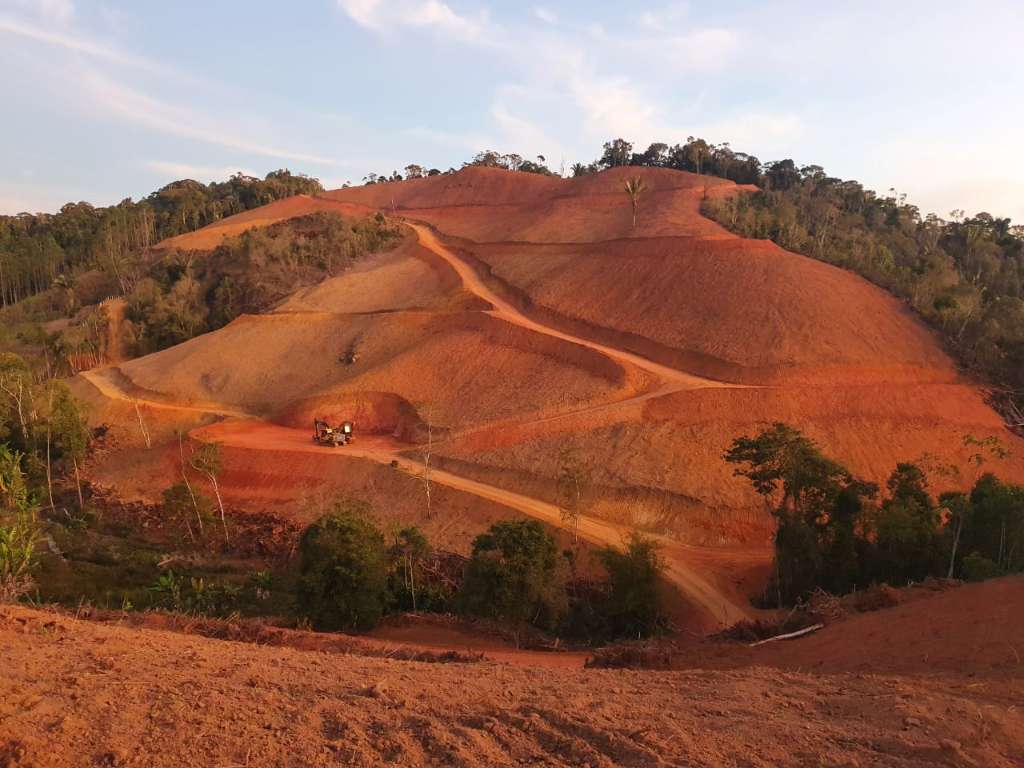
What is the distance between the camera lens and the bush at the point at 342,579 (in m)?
14.6

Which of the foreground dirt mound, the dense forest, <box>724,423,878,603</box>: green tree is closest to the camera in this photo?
the foreground dirt mound

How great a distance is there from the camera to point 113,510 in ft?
83.9

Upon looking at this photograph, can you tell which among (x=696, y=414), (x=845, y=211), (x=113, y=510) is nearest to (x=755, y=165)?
(x=845, y=211)

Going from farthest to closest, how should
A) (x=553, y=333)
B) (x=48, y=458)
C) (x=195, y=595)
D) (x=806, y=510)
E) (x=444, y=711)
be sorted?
(x=553, y=333)
(x=48, y=458)
(x=195, y=595)
(x=806, y=510)
(x=444, y=711)

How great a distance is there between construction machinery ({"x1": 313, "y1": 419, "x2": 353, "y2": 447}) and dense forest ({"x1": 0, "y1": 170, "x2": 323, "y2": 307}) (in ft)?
107

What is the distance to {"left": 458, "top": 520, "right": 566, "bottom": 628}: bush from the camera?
14.8 meters

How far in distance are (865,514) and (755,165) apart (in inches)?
1984

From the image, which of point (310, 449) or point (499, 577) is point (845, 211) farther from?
point (499, 577)

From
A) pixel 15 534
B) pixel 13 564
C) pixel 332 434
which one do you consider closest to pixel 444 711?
pixel 13 564

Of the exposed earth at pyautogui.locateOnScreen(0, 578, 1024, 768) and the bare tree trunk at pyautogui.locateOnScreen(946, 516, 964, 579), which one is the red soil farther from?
the exposed earth at pyautogui.locateOnScreen(0, 578, 1024, 768)

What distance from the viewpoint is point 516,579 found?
48.3 feet

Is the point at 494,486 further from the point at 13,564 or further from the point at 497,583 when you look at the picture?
the point at 13,564

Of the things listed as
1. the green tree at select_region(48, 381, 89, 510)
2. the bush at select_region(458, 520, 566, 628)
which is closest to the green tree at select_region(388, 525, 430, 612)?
the bush at select_region(458, 520, 566, 628)

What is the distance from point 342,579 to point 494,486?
9.25m
